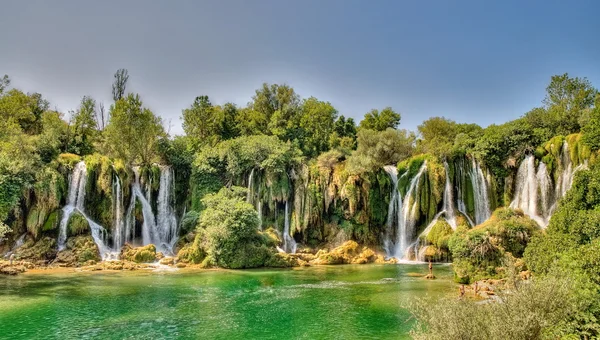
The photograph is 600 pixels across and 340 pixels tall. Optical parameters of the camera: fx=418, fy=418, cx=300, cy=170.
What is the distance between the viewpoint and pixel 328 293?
76.1ft

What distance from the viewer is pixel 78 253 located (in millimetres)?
35469

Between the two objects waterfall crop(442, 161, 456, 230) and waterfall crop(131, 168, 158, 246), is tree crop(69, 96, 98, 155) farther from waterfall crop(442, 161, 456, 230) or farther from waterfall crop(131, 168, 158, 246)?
waterfall crop(442, 161, 456, 230)

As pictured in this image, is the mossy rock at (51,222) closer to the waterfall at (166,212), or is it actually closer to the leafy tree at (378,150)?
the waterfall at (166,212)

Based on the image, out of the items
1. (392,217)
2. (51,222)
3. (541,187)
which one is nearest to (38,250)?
(51,222)

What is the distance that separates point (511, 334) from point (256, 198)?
3722 centimetres

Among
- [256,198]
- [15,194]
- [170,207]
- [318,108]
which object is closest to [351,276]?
[256,198]

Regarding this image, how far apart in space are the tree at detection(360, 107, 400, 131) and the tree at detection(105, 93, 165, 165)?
29.8 m

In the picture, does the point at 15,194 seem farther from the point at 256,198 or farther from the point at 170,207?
the point at 256,198

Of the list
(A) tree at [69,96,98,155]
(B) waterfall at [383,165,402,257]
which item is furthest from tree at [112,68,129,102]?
(B) waterfall at [383,165,402,257]

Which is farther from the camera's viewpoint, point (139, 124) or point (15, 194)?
point (139, 124)

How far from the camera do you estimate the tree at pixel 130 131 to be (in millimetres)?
47250

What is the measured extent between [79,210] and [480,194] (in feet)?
127

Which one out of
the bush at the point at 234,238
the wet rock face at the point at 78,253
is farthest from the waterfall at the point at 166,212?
the bush at the point at 234,238

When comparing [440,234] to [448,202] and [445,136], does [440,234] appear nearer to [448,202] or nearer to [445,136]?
[448,202]
